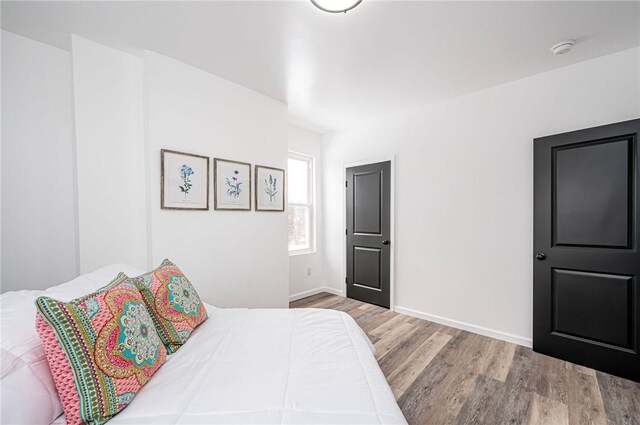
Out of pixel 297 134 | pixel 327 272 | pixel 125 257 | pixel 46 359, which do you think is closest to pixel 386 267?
pixel 327 272

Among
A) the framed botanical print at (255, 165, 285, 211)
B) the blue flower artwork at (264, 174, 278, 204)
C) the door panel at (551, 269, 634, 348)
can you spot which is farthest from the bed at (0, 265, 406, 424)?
the door panel at (551, 269, 634, 348)

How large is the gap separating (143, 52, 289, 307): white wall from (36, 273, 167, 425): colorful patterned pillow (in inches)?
53.4

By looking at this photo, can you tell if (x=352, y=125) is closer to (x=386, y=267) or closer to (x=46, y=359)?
(x=386, y=267)

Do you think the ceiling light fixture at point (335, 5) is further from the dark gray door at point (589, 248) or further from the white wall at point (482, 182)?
the dark gray door at point (589, 248)

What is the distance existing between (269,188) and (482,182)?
7.86ft

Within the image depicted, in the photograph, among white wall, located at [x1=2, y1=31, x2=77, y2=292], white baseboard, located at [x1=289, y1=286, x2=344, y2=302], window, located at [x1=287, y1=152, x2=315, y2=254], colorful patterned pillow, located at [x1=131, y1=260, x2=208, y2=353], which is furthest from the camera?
window, located at [x1=287, y1=152, x2=315, y2=254]

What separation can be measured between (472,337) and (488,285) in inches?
23.0

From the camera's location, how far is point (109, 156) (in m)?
2.14

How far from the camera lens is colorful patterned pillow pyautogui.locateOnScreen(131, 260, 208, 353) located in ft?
4.27

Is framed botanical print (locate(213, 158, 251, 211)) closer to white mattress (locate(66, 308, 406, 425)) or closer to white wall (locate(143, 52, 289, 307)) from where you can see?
white wall (locate(143, 52, 289, 307))

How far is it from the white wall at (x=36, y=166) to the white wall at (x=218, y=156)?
63 cm

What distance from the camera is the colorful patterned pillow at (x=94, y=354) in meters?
0.83

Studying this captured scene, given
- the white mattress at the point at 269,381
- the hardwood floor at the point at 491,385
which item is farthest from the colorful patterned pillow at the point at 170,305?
the hardwood floor at the point at 491,385

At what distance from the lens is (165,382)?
1.03 metres
